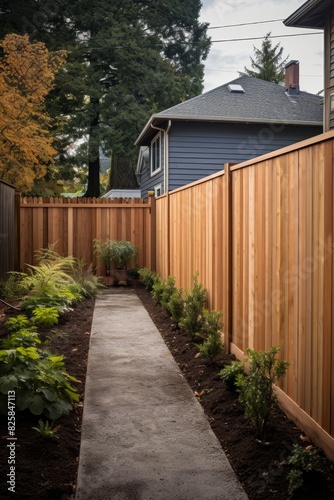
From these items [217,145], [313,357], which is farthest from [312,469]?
[217,145]

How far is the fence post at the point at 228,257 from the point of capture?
14.8ft

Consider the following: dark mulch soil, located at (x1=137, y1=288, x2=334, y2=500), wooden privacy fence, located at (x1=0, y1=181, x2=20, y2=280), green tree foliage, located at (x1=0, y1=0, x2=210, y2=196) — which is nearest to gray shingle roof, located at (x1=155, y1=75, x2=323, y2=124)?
green tree foliage, located at (x1=0, y1=0, x2=210, y2=196)

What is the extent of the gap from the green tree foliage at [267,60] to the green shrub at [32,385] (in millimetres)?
37856

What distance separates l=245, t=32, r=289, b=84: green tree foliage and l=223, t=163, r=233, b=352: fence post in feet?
118

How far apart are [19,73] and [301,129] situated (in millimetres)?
8594

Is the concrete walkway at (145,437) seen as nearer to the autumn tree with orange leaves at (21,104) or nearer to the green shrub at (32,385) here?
the green shrub at (32,385)

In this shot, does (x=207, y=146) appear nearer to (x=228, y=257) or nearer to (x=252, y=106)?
(x=252, y=106)

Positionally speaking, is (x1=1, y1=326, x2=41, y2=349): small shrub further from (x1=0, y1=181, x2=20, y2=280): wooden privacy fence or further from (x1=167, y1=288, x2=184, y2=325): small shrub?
(x1=0, y1=181, x2=20, y2=280): wooden privacy fence

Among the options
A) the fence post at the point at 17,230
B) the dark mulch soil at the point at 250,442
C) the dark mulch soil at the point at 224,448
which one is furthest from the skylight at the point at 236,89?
the dark mulch soil at the point at 224,448

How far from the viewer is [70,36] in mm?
22219

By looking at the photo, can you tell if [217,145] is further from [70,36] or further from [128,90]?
[70,36]

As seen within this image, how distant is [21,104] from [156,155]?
16.0 ft

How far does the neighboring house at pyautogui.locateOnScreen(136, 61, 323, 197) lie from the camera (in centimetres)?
1499

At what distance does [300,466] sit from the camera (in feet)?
7.65
